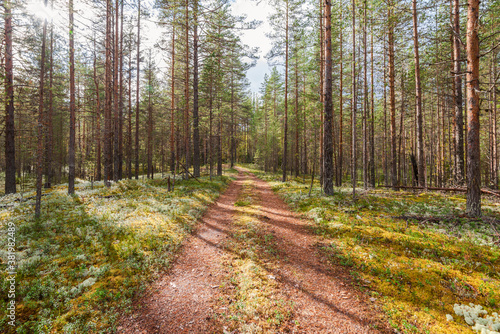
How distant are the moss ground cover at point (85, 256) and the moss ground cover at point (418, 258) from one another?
5.58m

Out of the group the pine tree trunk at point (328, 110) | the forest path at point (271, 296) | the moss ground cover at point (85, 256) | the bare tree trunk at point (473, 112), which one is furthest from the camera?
the pine tree trunk at point (328, 110)

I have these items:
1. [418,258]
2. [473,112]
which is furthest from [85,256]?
[473,112]

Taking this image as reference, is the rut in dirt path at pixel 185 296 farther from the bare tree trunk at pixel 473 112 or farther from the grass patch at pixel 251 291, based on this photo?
the bare tree trunk at pixel 473 112

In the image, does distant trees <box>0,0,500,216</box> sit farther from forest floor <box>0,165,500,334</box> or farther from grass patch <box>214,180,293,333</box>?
grass patch <box>214,180,293,333</box>

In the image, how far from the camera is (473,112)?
22.6ft

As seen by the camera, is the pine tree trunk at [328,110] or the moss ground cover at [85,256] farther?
the pine tree trunk at [328,110]

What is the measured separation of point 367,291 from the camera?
4.31 metres

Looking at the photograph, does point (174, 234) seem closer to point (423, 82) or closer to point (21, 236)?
point (21, 236)

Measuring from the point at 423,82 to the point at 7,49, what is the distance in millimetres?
30501

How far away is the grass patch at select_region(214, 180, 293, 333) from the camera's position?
11.6 ft

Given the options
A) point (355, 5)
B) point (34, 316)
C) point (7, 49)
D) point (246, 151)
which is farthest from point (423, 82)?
point (246, 151)

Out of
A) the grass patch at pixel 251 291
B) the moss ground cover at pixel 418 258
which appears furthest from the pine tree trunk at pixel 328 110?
the grass patch at pixel 251 291

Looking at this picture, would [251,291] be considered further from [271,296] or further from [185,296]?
[185,296]

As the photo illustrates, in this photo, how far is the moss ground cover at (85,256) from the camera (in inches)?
143
